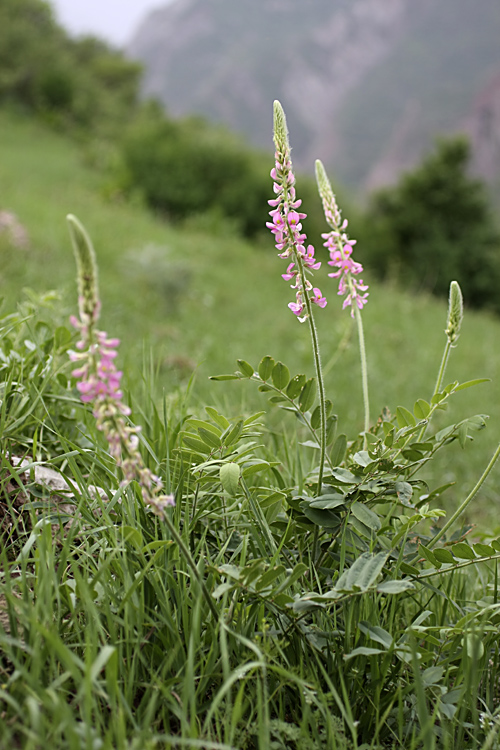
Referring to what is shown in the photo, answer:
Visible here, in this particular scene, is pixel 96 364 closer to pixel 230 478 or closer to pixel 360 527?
pixel 230 478

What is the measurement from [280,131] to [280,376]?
0.54 metres

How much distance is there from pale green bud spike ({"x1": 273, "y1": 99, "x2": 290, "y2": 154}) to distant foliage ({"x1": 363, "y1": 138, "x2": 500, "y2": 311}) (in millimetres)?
17778

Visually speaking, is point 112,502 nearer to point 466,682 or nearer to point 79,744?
point 79,744

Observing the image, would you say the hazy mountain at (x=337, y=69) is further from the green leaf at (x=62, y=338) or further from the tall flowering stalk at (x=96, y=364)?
the tall flowering stalk at (x=96, y=364)

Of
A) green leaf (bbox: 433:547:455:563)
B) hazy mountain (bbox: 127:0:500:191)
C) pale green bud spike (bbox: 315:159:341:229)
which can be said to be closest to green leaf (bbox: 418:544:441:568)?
green leaf (bbox: 433:547:455:563)

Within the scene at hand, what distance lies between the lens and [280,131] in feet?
3.75

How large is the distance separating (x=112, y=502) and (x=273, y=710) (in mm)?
566

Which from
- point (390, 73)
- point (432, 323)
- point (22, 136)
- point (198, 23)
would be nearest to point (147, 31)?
point (198, 23)

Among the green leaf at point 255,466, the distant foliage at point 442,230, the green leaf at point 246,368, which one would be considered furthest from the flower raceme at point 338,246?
the distant foliage at point 442,230

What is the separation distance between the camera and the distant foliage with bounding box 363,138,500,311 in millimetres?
18438

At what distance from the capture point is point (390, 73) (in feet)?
376

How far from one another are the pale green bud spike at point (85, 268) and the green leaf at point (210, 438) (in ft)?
2.00

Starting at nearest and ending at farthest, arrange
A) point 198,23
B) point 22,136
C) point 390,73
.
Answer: point 22,136
point 390,73
point 198,23

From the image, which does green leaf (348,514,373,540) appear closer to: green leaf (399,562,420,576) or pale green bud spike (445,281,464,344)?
green leaf (399,562,420,576)
